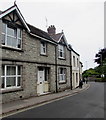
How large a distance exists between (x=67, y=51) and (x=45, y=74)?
686 centimetres

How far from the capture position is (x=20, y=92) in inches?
505

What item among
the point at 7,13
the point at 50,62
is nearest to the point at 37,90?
the point at 50,62

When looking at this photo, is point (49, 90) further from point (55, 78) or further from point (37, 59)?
point (37, 59)

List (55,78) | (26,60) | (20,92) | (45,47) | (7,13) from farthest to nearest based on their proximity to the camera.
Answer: (55,78) < (45,47) < (26,60) < (20,92) < (7,13)

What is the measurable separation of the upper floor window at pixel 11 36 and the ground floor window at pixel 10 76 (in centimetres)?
174

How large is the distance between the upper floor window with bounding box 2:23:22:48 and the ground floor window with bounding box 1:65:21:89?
174 cm

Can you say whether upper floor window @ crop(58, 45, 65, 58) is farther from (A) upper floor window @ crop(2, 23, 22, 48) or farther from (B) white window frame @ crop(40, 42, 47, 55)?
(A) upper floor window @ crop(2, 23, 22, 48)

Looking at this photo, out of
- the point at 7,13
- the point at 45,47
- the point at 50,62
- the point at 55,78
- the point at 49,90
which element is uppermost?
the point at 7,13

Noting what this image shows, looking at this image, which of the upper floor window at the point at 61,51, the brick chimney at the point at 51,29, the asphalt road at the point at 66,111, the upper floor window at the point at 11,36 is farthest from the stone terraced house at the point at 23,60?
the brick chimney at the point at 51,29

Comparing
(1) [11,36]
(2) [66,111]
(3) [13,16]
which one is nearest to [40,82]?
(1) [11,36]

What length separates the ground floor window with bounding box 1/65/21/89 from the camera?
1169cm

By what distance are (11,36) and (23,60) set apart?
7.08 feet

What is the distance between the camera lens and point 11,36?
41.5 feet

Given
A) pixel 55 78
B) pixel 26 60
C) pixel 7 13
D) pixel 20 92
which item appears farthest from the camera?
pixel 55 78
